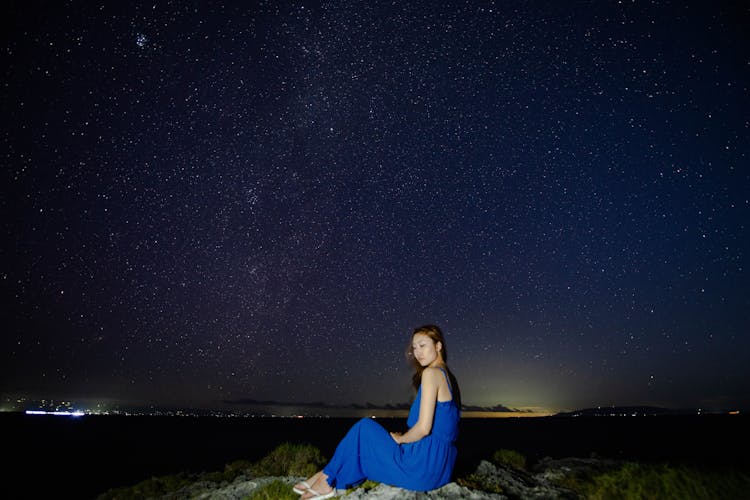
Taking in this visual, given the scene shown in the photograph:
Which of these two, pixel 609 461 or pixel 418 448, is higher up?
pixel 418 448

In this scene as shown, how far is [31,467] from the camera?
24.6 meters

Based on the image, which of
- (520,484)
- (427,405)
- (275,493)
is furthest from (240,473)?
(427,405)

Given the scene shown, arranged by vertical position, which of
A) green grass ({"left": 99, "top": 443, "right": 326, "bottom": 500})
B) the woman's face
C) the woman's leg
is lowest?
green grass ({"left": 99, "top": 443, "right": 326, "bottom": 500})

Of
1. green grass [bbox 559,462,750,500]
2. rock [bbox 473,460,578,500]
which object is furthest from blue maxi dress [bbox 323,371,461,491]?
green grass [bbox 559,462,750,500]

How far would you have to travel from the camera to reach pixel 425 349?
175 inches

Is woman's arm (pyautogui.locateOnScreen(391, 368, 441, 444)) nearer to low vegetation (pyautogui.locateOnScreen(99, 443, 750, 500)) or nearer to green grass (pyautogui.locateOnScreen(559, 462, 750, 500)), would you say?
low vegetation (pyautogui.locateOnScreen(99, 443, 750, 500))

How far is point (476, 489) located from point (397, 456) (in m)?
1.81

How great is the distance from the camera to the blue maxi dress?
428 cm

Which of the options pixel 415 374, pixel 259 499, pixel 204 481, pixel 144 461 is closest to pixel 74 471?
pixel 144 461

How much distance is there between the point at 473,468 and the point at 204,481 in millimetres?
5831

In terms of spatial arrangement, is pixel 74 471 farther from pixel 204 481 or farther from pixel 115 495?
pixel 204 481

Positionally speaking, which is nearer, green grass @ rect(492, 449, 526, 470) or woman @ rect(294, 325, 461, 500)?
woman @ rect(294, 325, 461, 500)

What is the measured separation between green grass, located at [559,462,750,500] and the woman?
2.61 meters

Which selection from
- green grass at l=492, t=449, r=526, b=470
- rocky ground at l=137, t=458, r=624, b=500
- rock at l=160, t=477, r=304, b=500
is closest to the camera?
rocky ground at l=137, t=458, r=624, b=500
